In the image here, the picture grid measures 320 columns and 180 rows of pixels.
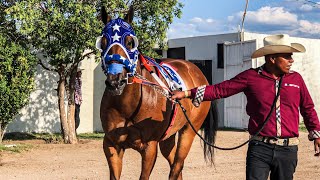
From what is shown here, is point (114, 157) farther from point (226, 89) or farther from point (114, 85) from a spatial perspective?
point (226, 89)

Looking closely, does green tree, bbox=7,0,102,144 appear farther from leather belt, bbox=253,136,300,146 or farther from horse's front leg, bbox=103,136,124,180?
leather belt, bbox=253,136,300,146

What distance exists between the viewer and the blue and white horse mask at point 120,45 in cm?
470

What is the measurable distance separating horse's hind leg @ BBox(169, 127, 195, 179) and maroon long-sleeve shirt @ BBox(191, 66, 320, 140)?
7.90 feet

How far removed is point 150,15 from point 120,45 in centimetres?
792

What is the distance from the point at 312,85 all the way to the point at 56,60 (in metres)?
12.9

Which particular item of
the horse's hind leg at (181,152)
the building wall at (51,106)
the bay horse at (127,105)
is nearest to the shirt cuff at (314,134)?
the bay horse at (127,105)

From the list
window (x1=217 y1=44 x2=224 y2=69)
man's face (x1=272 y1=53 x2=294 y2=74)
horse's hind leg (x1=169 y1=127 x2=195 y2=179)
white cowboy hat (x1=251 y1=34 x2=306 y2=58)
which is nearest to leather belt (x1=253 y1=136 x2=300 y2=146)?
man's face (x1=272 y1=53 x2=294 y2=74)

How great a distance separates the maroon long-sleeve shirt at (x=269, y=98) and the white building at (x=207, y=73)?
12.0 metres

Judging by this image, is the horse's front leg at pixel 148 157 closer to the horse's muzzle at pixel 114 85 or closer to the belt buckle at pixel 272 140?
the horse's muzzle at pixel 114 85

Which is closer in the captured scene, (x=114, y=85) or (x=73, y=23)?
(x=114, y=85)

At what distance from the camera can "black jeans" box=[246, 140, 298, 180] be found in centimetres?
434

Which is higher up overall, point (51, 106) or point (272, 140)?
point (51, 106)

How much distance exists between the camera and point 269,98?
172 inches

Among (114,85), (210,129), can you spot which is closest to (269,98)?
(114,85)
